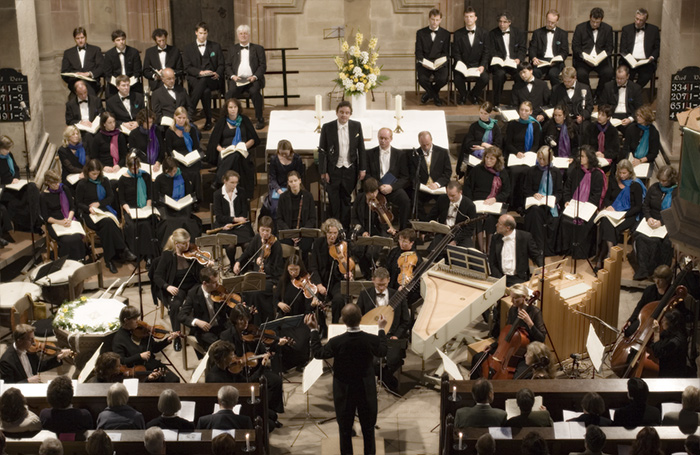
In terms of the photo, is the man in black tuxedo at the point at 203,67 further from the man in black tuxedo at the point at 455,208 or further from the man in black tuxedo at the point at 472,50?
the man in black tuxedo at the point at 455,208

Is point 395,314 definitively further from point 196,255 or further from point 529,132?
point 529,132

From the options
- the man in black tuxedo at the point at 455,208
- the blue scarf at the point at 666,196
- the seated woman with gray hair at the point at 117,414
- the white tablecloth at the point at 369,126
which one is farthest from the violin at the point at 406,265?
the seated woman with gray hair at the point at 117,414

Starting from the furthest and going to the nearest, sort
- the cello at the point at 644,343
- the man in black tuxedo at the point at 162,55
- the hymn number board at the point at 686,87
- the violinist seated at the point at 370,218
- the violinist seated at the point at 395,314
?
the man in black tuxedo at the point at 162,55
the hymn number board at the point at 686,87
the violinist seated at the point at 370,218
the violinist seated at the point at 395,314
the cello at the point at 644,343

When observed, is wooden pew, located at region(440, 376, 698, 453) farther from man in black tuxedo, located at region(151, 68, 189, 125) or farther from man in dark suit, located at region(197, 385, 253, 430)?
man in black tuxedo, located at region(151, 68, 189, 125)

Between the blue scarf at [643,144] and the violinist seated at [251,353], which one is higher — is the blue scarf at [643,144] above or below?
above

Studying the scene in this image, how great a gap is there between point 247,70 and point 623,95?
15.0 ft

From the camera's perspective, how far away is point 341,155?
1237 centimetres

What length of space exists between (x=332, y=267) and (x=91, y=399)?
3167mm

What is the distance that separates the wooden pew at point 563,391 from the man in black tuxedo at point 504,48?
6860 mm

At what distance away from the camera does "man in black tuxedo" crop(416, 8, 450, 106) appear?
14.6 m

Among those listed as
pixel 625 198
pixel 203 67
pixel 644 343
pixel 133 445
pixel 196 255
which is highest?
pixel 203 67

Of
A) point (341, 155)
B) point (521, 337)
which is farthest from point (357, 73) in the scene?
point (521, 337)

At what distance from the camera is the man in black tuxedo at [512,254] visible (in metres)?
10.8

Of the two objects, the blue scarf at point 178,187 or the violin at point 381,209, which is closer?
the violin at point 381,209
